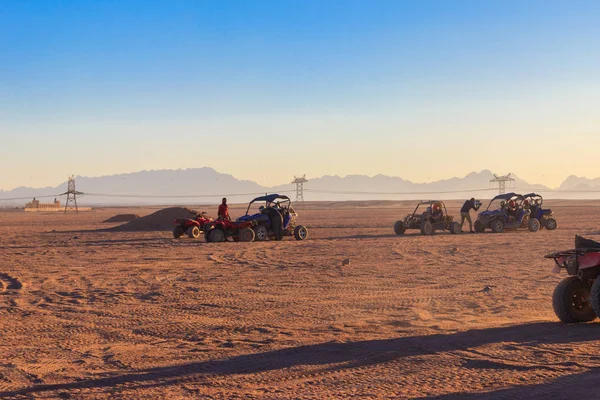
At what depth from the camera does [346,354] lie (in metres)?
7.27

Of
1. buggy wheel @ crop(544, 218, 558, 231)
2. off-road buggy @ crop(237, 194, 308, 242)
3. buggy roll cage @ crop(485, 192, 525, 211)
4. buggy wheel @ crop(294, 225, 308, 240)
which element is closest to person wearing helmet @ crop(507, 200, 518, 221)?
buggy roll cage @ crop(485, 192, 525, 211)

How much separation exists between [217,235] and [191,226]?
84.1 inches

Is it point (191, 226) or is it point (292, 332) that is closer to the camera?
point (292, 332)

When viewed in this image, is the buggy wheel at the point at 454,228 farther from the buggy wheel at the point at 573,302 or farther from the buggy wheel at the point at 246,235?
the buggy wheel at the point at 573,302

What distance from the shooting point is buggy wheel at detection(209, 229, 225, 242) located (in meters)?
23.8

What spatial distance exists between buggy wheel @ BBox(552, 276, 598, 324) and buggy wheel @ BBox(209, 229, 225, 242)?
1625 cm

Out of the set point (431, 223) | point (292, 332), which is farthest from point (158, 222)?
point (292, 332)

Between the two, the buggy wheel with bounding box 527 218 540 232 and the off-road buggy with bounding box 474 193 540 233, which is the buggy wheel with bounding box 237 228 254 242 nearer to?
the off-road buggy with bounding box 474 193 540 233

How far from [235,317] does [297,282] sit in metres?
3.84

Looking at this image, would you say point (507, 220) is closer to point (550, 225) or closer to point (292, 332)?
point (550, 225)

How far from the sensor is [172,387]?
6121 millimetres

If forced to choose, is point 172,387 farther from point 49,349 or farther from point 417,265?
point 417,265

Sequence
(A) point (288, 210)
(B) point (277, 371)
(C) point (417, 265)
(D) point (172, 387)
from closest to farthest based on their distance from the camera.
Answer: (D) point (172, 387) < (B) point (277, 371) < (C) point (417, 265) < (A) point (288, 210)

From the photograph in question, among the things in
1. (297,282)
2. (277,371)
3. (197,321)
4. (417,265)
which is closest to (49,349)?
(197,321)
